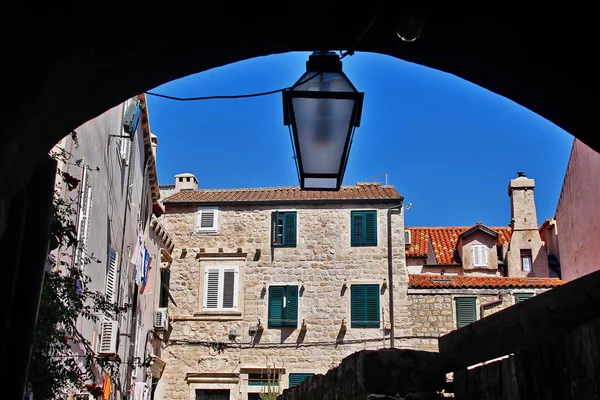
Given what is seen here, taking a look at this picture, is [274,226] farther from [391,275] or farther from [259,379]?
[259,379]

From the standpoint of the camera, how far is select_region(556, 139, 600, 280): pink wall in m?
12.1

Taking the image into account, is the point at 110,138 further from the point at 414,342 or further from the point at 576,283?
the point at 414,342

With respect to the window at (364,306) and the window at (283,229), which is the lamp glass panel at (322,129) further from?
the window at (283,229)

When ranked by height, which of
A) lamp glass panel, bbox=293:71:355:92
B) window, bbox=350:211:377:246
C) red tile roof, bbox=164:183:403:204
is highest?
red tile roof, bbox=164:183:403:204

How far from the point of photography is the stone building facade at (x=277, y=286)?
2419 centimetres

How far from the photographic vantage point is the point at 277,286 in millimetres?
24891

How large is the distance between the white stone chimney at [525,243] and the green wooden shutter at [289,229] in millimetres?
10474

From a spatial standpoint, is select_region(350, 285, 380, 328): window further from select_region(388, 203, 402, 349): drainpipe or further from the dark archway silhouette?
the dark archway silhouette

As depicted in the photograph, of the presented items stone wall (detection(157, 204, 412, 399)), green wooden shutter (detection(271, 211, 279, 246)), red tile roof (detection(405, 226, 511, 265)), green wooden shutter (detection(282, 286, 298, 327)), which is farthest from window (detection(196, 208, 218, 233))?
red tile roof (detection(405, 226, 511, 265))

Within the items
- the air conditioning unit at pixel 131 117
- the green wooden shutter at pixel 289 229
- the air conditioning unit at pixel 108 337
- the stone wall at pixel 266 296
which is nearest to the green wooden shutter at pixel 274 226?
the stone wall at pixel 266 296

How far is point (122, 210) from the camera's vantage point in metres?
15.5

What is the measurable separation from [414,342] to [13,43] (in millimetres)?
22865

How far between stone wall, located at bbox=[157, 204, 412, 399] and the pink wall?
9.41m

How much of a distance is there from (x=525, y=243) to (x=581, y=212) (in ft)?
59.3
